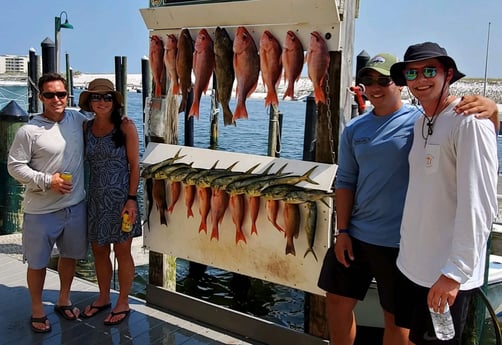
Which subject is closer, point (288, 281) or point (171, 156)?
point (288, 281)

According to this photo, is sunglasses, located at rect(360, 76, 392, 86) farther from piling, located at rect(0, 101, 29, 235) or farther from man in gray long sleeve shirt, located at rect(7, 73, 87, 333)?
piling, located at rect(0, 101, 29, 235)

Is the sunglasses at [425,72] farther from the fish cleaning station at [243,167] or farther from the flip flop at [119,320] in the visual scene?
the flip flop at [119,320]

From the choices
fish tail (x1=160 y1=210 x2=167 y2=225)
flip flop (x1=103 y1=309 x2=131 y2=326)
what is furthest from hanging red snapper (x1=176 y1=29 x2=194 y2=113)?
flip flop (x1=103 y1=309 x2=131 y2=326)

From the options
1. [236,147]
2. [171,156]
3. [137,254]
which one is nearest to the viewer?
[171,156]

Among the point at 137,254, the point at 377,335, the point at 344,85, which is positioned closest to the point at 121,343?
the point at 344,85

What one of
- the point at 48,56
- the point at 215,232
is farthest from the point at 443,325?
the point at 48,56

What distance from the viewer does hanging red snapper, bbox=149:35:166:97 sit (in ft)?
11.7

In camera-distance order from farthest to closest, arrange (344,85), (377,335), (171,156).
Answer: (377,335) < (171,156) < (344,85)

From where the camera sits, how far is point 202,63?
130 inches

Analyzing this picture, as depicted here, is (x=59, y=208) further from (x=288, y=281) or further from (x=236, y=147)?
(x=236, y=147)

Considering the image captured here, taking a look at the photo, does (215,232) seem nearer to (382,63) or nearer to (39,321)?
(39,321)

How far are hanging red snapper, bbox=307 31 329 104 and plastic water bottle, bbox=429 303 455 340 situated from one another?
1.40 metres

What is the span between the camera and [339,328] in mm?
2686

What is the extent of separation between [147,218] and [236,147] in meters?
15.6
